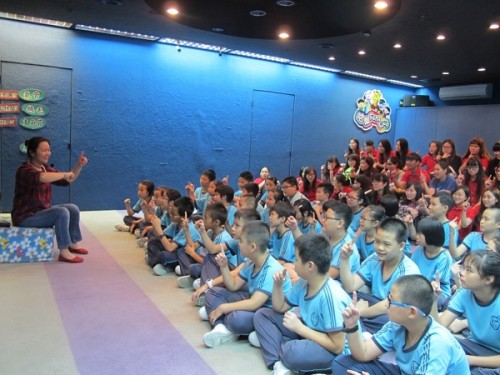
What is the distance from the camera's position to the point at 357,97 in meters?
10.1

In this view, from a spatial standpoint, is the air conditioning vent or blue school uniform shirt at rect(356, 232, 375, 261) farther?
the air conditioning vent

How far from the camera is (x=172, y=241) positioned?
4.23m

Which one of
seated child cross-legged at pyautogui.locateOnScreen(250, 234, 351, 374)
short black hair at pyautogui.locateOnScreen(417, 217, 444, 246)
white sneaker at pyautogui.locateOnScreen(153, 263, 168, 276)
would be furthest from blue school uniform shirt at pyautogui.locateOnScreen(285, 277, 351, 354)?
white sneaker at pyautogui.locateOnScreen(153, 263, 168, 276)

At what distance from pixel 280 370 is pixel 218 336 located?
0.55 m

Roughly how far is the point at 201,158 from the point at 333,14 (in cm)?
395

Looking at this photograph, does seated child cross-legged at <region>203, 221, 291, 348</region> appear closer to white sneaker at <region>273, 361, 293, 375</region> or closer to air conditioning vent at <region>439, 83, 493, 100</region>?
white sneaker at <region>273, 361, 293, 375</region>

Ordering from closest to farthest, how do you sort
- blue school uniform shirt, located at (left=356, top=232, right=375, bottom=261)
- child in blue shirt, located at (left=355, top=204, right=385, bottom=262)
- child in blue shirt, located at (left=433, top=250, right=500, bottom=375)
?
child in blue shirt, located at (left=433, top=250, right=500, bottom=375) → child in blue shirt, located at (left=355, top=204, right=385, bottom=262) → blue school uniform shirt, located at (left=356, top=232, right=375, bottom=261)

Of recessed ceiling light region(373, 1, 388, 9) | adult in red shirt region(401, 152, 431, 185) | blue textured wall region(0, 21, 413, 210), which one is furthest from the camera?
blue textured wall region(0, 21, 413, 210)

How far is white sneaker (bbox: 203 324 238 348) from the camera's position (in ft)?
8.93

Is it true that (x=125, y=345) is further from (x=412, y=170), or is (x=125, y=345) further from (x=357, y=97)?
(x=357, y=97)

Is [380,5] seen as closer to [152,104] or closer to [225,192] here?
[225,192]

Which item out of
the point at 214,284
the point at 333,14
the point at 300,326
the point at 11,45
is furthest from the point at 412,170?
the point at 11,45

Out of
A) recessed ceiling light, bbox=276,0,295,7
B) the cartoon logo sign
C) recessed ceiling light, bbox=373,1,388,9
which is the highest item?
recessed ceiling light, bbox=373,1,388,9

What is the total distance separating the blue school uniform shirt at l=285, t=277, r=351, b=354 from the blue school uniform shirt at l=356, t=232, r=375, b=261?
4.68ft
